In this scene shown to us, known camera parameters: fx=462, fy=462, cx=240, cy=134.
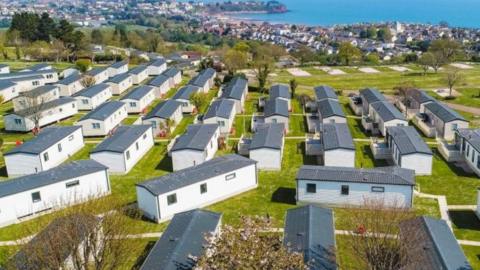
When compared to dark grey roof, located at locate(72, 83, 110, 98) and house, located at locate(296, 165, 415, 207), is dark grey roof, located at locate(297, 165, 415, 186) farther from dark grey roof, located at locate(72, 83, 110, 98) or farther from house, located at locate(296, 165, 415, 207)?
dark grey roof, located at locate(72, 83, 110, 98)

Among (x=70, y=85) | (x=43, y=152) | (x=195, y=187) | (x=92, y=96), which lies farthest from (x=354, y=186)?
(x=70, y=85)

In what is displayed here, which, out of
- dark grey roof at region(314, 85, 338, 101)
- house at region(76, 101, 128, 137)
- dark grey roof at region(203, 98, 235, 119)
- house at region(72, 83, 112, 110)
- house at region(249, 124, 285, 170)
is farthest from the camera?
house at region(72, 83, 112, 110)

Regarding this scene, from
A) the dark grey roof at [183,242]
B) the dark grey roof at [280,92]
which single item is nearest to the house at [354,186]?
the dark grey roof at [183,242]

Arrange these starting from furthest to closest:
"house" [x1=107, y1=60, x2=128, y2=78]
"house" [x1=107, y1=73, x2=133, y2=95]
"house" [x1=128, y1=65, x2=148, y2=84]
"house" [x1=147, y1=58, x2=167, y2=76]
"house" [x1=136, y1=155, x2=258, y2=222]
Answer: "house" [x1=147, y1=58, x2=167, y2=76], "house" [x1=107, y1=60, x2=128, y2=78], "house" [x1=128, y1=65, x2=148, y2=84], "house" [x1=107, y1=73, x2=133, y2=95], "house" [x1=136, y1=155, x2=258, y2=222]

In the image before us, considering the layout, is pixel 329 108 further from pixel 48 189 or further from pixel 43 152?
pixel 48 189

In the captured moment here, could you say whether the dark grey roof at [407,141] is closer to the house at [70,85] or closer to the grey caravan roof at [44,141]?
the grey caravan roof at [44,141]

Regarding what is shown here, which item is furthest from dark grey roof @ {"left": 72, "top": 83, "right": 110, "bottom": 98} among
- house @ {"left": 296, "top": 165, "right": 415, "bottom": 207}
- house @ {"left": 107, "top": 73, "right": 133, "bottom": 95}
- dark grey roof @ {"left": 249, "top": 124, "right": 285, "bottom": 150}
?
house @ {"left": 296, "top": 165, "right": 415, "bottom": 207}

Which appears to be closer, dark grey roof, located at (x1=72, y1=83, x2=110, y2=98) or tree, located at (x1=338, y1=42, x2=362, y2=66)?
dark grey roof, located at (x1=72, y1=83, x2=110, y2=98)
